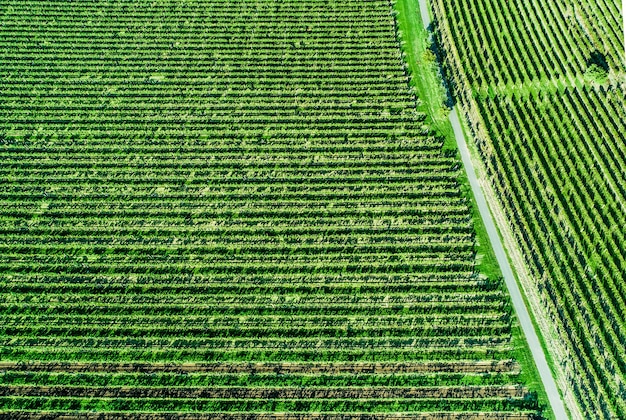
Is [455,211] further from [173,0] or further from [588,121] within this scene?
[173,0]

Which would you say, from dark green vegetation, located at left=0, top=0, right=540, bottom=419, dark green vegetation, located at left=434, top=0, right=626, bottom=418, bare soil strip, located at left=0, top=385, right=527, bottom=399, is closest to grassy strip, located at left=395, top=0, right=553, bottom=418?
dark green vegetation, located at left=0, top=0, right=540, bottom=419

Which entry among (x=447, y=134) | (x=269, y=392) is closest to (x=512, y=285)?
(x=447, y=134)

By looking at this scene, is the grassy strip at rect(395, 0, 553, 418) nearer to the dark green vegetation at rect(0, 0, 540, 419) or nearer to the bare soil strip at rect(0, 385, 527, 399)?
the dark green vegetation at rect(0, 0, 540, 419)

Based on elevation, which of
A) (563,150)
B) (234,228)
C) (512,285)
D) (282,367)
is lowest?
(282,367)

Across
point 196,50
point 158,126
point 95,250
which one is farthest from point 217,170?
point 196,50

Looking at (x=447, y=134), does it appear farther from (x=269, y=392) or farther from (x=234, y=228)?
(x=269, y=392)

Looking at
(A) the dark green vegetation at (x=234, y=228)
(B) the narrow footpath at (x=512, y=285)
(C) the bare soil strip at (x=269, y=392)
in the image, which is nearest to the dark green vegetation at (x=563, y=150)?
(B) the narrow footpath at (x=512, y=285)

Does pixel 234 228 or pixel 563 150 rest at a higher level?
pixel 563 150

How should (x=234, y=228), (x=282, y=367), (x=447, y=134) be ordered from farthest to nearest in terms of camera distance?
1. (x=447, y=134)
2. (x=234, y=228)
3. (x=282, y=367)

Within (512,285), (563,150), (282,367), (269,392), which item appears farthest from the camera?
(563,150)
